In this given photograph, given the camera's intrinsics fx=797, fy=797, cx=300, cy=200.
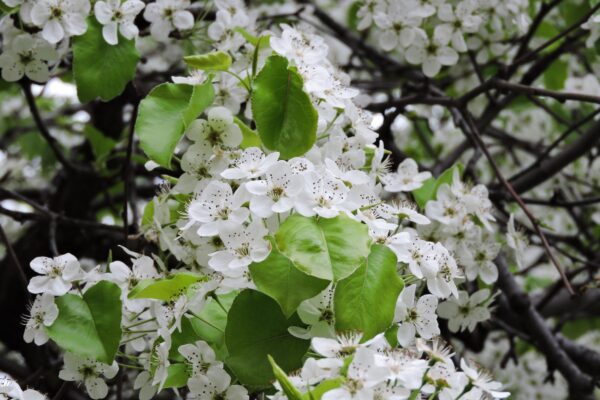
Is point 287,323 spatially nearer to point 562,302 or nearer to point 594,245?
point 562,302

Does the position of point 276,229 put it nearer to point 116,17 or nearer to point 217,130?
point 217,130

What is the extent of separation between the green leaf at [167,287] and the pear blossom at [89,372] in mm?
248

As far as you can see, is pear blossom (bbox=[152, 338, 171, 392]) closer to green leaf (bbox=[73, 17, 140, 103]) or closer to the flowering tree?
the flowering tree

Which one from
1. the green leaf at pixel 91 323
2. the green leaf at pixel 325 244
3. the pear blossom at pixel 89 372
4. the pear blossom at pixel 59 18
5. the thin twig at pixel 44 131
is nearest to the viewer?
the green leaf at pixel 325 244

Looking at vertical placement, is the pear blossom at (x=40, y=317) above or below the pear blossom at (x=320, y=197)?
below

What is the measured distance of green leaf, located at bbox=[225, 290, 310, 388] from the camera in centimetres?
136

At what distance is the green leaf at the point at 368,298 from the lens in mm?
1328

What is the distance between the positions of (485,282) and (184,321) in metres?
0.90

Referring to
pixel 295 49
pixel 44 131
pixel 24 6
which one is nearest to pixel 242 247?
pixel 295 49

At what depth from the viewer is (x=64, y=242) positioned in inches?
129

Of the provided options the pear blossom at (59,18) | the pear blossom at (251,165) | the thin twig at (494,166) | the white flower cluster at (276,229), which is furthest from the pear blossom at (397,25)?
the pear blossom at (251,165)

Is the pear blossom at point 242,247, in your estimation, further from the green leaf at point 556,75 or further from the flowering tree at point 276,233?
the green leaf at point 556,75

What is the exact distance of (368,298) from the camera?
4.41 ft

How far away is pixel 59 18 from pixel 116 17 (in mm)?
137
